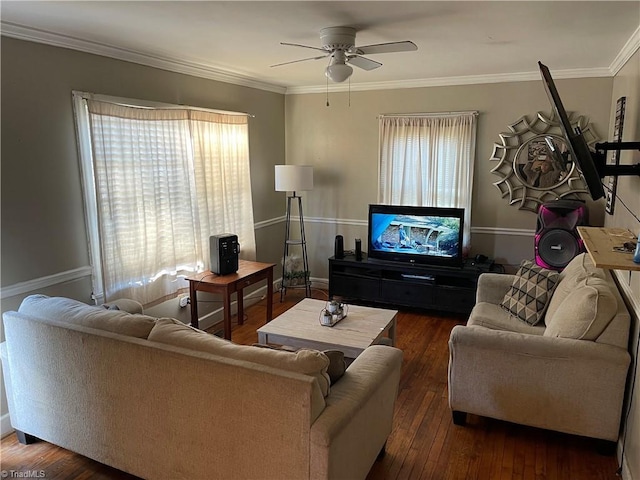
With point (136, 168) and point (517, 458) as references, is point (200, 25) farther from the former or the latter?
point (517, 458)

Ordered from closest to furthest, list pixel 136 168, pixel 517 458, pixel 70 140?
pixel 517 458
pixel 70 140
pixel 136 168

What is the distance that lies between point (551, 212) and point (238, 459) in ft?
11.4

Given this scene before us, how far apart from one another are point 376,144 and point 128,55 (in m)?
2.76

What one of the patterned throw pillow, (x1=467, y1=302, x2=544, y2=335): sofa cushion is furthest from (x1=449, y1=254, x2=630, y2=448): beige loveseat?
the patterned throw pillow

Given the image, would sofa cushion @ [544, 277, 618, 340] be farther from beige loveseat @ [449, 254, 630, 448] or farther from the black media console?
the black media console

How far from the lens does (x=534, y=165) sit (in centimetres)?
459

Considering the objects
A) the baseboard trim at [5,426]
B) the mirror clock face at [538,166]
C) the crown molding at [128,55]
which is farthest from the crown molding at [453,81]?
the baseboard trim at [5,426]

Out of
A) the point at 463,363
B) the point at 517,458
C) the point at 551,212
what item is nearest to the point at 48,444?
the point at 463,363

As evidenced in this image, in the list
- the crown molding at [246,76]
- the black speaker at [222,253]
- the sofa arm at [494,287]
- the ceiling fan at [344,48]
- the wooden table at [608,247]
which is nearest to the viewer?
the wooden table at [608,247]

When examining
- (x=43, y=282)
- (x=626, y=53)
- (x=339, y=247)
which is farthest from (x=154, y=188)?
(x=626, y=53)

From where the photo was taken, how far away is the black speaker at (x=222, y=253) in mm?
4043

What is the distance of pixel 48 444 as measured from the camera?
2.69 meters

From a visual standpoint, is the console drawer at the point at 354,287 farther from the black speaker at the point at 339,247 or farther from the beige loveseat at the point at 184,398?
the beige loveseat at the point at 184,398

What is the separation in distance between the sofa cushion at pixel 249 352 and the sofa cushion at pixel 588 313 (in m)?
1.48
